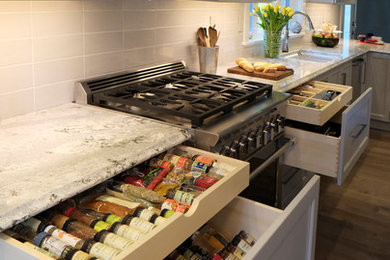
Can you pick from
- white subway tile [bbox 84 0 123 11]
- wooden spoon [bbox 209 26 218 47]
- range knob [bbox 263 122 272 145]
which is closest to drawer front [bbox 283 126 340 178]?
range knob [bbox 263 122 272 145]

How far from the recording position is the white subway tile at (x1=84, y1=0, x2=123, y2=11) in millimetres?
2008

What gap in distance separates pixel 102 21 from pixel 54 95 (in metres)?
0.41

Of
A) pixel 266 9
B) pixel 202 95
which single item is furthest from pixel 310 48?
pixel 202 95

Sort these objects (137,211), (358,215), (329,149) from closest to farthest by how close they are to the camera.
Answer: (137,211) < (329,149) < (358,215)

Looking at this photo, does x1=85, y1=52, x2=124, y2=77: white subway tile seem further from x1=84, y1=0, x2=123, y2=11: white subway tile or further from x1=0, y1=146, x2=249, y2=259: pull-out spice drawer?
x1=0, y1=146, x2=249, y2=259: pull-out spice drawer

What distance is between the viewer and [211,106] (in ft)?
6.34

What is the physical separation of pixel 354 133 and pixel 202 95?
0.90 metres

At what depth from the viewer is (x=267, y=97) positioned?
2.30 m

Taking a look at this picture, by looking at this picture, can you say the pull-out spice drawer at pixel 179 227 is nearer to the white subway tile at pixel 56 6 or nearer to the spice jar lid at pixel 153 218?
the spice jar lid at pixel 153 218

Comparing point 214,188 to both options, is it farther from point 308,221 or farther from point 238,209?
point 308,221

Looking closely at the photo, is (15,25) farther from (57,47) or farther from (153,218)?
(153,218)

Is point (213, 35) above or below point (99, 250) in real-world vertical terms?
above

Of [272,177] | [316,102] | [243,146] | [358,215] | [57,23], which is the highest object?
[57,23]

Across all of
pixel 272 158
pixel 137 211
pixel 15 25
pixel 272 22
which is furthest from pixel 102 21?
pixel 272 22
